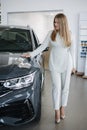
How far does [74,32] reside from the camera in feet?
25.1

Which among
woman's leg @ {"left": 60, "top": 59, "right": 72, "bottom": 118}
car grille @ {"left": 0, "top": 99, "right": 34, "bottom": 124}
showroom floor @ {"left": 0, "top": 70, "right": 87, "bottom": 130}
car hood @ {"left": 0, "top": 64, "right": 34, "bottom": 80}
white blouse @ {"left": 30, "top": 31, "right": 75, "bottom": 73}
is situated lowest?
showroom floor @ {"left": 0, "top": 70, "right": 87, "bottom": 130}

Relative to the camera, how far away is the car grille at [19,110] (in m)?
2.57

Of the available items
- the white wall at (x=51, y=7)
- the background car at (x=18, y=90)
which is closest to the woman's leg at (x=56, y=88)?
the background car at (x=18, y=90)

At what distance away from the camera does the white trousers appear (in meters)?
3.25

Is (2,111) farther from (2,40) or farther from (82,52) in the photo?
(82,52)

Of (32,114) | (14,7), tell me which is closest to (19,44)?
(32,114)

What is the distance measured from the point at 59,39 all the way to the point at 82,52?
4.37m

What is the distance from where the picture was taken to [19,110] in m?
2.63

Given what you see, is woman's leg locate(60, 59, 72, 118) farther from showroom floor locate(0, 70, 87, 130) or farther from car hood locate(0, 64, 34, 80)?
car hood locate(0, 64, 34, 80)

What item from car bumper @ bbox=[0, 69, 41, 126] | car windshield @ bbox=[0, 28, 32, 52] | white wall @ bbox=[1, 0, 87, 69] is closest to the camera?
car bumper @ bbox=[0, 69, 41, 126]

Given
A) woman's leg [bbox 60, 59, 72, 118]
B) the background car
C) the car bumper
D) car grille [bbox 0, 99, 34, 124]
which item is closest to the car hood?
the background car

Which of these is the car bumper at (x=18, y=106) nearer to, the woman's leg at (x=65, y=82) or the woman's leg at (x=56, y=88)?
the woman's leg at (x=56, y=88)

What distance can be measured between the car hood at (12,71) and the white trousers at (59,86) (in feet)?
1.91

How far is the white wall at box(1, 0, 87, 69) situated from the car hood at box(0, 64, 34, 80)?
5.14 m
